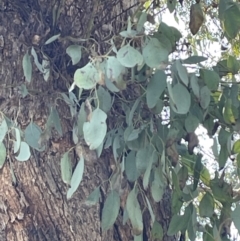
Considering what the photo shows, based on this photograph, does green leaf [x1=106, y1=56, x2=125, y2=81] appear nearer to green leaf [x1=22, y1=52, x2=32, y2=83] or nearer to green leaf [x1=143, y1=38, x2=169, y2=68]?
green leaf [x1=143, y1=38, x2=169, y2=68]

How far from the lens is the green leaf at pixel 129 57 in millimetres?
860

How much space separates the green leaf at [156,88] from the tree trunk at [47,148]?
236 millimetres

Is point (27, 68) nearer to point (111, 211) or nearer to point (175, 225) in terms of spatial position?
point (111, 211)

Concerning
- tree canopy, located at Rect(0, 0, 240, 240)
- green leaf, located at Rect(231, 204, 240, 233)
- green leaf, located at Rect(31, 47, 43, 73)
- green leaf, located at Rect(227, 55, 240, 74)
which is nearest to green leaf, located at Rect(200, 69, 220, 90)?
tree canopy, located at Rect(0, 0, 240, 240)

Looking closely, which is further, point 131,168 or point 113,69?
point 131,168

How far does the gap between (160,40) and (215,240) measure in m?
0.41

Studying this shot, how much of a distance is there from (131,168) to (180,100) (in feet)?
0.60

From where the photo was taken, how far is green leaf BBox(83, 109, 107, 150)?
0.84m

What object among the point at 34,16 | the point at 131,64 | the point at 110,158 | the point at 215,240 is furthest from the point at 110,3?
the point at 215,240

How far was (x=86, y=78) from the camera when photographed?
2.76 feet

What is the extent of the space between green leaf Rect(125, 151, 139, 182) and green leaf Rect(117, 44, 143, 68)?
23cm

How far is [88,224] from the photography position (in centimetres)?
115

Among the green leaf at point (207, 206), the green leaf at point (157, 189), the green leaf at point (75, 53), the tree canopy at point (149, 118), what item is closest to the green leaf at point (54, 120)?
the tree canopy at point (149, 118)

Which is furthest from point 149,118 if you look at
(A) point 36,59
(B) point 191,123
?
(A) point 36,59
